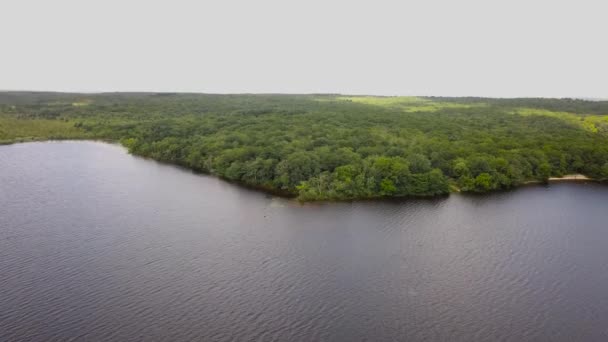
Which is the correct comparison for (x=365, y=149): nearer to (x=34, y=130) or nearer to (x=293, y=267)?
(x=293, y=267)

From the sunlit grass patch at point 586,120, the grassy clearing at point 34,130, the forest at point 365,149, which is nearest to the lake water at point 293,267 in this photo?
the forest at point 365,149

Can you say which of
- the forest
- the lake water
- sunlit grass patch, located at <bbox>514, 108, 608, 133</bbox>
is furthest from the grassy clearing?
sunlit grass patch, located at <bbox>514, 108, 608, 133</bbox>

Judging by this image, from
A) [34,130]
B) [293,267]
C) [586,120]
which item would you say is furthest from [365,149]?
[34,130]

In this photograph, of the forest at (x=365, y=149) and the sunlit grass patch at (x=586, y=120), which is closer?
the forest at (x=365, y=149)

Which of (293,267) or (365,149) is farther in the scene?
(365,149)

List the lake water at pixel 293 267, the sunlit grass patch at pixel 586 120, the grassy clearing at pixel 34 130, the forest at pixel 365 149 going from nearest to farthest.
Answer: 1. the lake water at pixel 293 267
2. the forest at pixel 365 149
3. the sunlit grass patch at pixel 586 120
4. the grassy clearing at pixel 34 130

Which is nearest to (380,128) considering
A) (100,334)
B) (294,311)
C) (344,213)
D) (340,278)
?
(344,213)

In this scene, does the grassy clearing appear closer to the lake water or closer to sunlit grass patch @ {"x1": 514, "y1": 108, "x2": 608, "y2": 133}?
the lake water

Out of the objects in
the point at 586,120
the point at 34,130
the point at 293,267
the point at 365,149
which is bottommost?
the point at 293,267

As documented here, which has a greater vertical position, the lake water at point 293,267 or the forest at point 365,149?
the forest at point 365,149

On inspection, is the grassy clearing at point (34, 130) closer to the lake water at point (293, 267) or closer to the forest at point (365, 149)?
the forest at point (365, 149)
